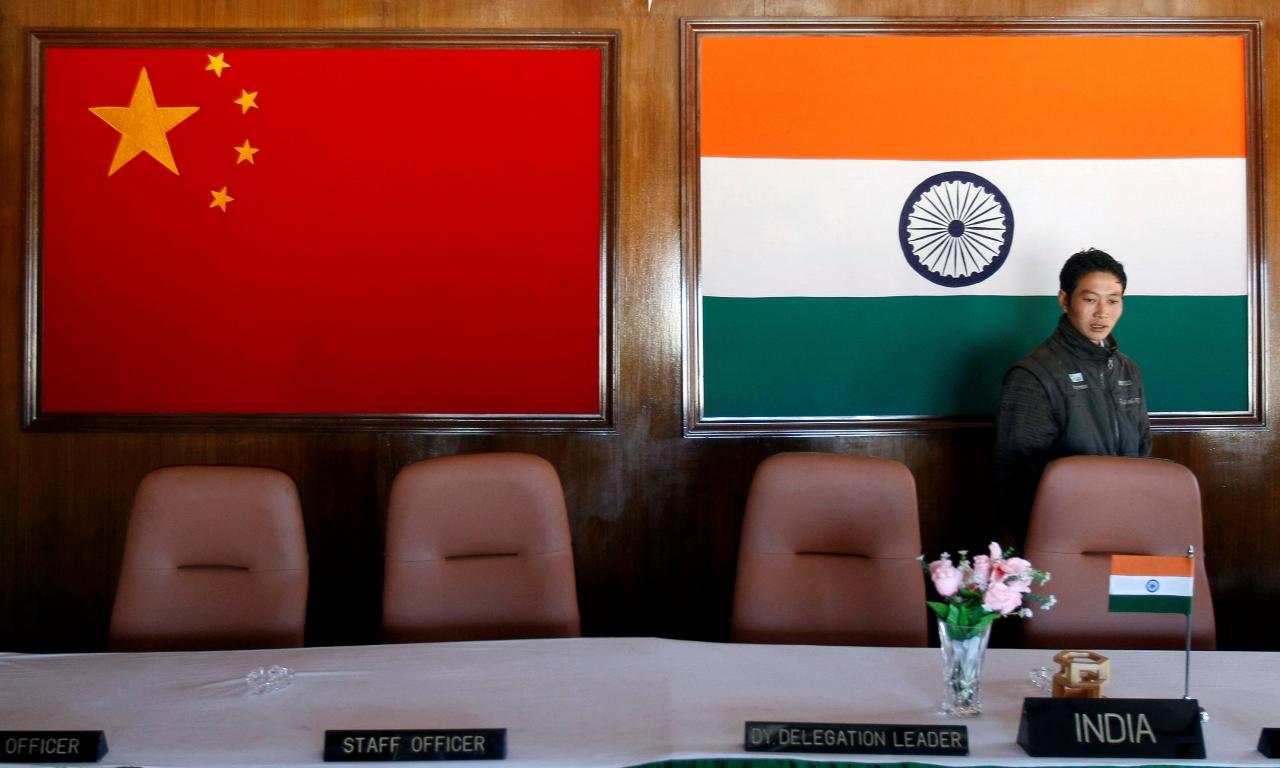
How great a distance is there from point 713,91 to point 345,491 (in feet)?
5.97

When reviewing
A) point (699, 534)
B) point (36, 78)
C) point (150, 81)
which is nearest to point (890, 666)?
point (699, 534)

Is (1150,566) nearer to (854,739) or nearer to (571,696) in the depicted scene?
(854,739)

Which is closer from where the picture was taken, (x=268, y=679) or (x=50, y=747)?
(x=50, y=747)

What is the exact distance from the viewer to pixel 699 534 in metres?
3.33

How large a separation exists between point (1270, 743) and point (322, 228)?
288cm

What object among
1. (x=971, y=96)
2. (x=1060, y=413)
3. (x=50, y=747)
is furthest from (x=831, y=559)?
(x=971, y=96)

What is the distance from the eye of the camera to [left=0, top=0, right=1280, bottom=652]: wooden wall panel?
3.27m

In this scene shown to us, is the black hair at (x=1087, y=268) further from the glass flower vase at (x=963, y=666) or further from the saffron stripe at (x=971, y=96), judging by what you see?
the glass flower vase at (x=963, y=666)

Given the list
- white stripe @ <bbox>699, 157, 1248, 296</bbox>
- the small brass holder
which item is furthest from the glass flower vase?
white stripe @ <bbox>699, 157, 1248, 296</bbox>

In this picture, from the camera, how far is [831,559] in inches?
92.5

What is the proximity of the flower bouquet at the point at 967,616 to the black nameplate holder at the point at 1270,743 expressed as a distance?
34 cm

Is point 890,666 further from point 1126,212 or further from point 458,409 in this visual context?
point 1126,212

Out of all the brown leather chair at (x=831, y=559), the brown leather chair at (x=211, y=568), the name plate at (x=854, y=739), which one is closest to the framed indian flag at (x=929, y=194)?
the brown leather chair at (x=831, y=559)

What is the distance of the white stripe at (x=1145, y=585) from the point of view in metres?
1.59
